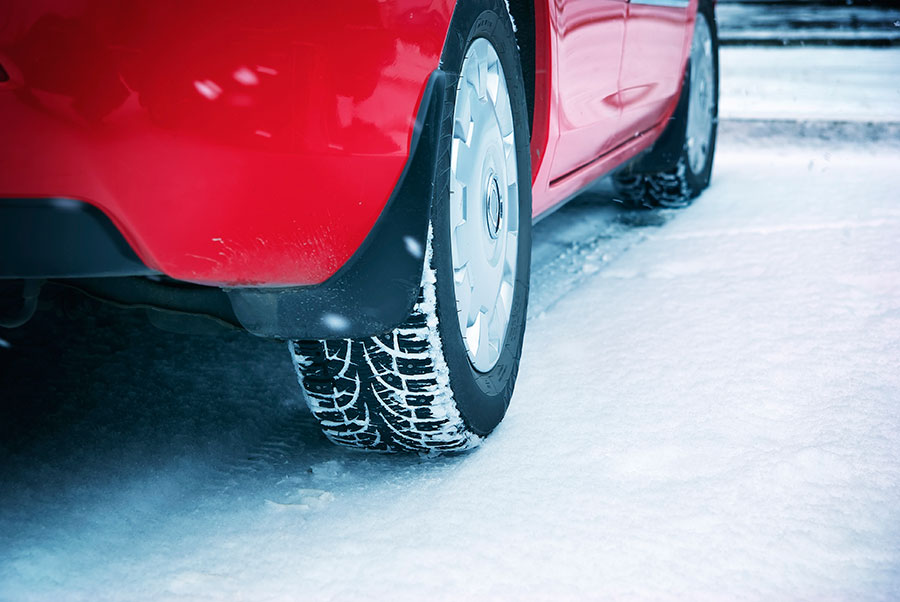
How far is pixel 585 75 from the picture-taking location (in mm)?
1929

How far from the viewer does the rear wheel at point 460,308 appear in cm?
134

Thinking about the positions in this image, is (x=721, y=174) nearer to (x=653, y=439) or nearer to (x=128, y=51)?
(x=653, y=439)

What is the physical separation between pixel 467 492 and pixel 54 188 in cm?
A: 77

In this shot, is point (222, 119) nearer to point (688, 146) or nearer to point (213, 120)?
point (213, 120)

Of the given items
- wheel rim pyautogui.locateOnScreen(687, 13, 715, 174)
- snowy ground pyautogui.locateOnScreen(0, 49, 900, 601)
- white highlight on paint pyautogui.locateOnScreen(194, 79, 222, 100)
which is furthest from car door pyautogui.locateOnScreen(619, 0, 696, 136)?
white highlight on paint pyautogui.locateOnScreen(194, 79, 222, 100)

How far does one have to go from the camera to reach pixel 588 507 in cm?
136

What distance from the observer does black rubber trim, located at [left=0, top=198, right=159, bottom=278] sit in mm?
1063

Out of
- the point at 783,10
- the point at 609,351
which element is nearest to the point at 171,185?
the point at 609,351

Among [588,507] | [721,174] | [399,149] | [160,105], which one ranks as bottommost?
[721,174]

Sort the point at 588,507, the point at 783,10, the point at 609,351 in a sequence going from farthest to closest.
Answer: the point at 783,10
the point at 609,351
the point at 588,507

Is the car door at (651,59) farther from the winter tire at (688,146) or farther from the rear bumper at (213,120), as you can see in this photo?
the rear bumper at (213,120)

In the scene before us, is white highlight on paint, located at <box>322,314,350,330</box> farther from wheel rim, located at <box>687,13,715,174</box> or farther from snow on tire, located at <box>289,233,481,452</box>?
wheel rim, located at <box>687,13,715,174</box>

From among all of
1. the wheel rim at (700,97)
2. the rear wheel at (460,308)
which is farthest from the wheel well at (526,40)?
the wheel rim at (700,97)

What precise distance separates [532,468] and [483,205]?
1.53 ft
